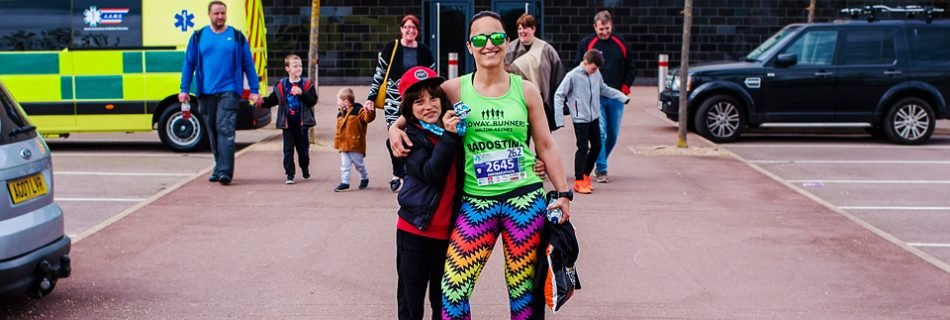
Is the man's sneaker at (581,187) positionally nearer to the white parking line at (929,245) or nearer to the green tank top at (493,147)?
the white parking line at (929,245)

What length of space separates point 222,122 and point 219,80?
374mm

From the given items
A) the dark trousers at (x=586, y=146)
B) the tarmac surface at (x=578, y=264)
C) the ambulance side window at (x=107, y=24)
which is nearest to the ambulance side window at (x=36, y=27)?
the ambulance side window at (x=107, y=24)

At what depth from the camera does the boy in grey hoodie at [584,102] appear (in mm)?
10969

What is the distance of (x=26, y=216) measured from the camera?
20.4 ft

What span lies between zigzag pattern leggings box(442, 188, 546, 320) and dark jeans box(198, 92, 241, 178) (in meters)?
6.61

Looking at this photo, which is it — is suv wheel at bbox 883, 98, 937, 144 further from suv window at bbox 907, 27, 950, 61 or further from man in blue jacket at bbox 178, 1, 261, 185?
man in blue jacket at bbox 178, 1, 261, 185

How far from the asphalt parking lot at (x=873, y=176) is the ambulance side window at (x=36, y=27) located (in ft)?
26.4

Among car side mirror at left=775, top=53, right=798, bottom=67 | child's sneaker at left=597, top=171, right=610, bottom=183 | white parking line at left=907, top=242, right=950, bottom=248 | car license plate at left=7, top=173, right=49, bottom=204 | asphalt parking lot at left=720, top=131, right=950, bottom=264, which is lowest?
white parking line at left=907, top=242, right=950, bottom=248

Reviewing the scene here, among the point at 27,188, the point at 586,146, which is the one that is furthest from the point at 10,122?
the point at 586,146

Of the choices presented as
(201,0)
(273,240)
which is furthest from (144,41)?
(273,240)

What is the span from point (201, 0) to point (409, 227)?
33.5 feet

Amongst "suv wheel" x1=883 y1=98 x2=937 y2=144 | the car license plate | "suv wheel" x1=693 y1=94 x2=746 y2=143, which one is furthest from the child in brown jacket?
"suv wheel" x1=883 y1=98 x2=937 y2=144

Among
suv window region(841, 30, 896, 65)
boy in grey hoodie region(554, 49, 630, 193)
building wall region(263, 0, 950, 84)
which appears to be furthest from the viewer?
building wall region(263, 0, 950, 84)

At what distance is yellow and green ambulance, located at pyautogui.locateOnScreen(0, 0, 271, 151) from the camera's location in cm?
1476
